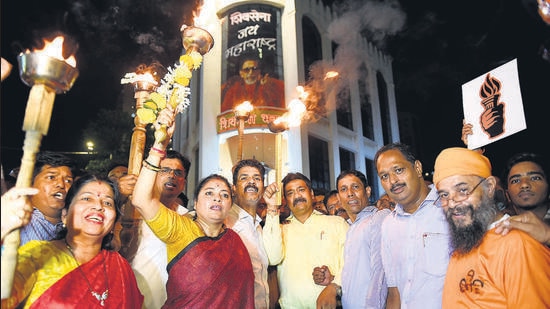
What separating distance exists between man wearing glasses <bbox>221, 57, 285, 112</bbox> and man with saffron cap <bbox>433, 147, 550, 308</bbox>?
13247mm

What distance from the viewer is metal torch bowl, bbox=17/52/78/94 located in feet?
4.66

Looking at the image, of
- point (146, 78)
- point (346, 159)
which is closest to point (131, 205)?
point (146, 78)

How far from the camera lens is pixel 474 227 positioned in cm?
245

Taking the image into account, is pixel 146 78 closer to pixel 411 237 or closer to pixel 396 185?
pixel 396 185

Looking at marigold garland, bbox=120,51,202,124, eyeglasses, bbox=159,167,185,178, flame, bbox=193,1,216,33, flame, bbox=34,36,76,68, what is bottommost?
eyeglasses, bbox=159,167,185,178

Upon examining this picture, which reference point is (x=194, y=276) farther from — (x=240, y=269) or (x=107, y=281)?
(x=107, y=281)

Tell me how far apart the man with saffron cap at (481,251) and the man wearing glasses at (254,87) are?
43.5 ft

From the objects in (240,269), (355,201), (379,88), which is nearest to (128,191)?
(240,269)

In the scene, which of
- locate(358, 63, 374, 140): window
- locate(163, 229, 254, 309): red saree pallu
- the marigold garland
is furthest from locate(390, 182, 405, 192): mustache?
locate(358, 63, 374, 140): window

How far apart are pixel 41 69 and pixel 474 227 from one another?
8.73 feet

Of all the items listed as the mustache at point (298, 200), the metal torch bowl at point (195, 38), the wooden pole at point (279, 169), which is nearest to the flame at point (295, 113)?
the wooden pole at point (279, 169)

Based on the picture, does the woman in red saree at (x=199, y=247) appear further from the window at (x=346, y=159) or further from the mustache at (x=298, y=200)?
the window at (x=346, y=159)

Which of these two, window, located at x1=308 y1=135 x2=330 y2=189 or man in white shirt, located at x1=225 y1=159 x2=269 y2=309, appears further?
window, located at x1=308 y1=135 x2=330 y2=189

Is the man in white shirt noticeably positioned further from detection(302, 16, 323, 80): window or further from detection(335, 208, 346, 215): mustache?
detection(302, 16, 323, 80): window
